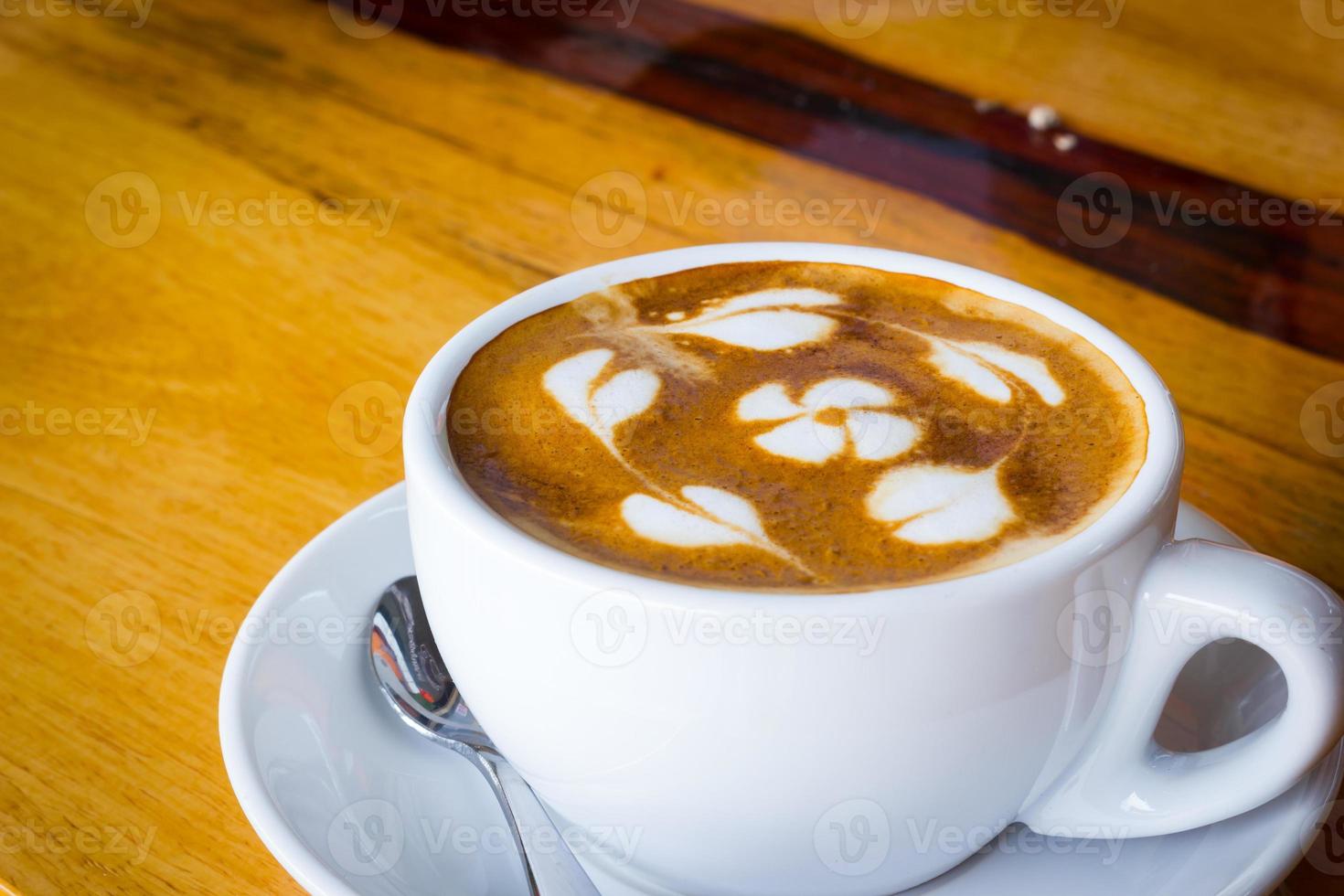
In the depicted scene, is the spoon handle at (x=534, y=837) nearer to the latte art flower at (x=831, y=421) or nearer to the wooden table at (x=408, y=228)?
the wooden table at (x=408, y=228)

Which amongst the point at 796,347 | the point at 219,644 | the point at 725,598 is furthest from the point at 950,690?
the point at 219,644

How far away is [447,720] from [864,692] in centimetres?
28

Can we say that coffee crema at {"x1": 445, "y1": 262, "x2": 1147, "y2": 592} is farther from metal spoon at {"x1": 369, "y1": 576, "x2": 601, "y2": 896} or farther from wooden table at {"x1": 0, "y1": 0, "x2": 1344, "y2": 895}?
wooden table at {"x1": 0, "y1": 0, "x2": 1344, "y2": 895}

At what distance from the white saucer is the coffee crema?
0.17m

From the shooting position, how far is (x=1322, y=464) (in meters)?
0.98

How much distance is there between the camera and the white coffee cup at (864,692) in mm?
548

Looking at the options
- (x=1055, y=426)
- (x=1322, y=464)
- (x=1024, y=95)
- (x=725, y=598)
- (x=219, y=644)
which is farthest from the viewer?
(x=1024, y=95)

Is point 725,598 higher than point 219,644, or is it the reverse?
point 725,598

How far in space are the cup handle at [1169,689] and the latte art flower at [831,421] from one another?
0.48 feet

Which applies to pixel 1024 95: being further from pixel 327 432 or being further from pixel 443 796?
pixel 443 796

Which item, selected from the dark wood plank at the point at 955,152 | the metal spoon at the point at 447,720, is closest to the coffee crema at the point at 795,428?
the metal spoon at the point at 447,720

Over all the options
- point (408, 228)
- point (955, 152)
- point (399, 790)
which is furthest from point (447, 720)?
point (955, 152)

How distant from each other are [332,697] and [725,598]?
31cm

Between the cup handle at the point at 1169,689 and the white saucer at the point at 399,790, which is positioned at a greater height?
the cup handle at the point at 1169,689
